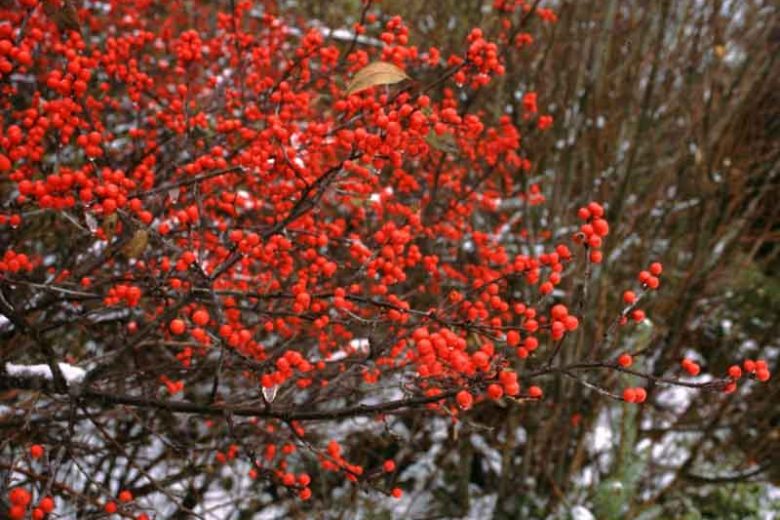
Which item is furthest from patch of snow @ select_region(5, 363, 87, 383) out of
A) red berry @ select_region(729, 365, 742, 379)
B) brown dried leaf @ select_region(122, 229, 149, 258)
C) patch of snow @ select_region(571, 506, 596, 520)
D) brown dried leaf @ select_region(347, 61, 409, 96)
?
patch of snow @ select_region(571, 506, 596, 520)

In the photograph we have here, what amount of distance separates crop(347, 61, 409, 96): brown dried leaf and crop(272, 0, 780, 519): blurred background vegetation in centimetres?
280

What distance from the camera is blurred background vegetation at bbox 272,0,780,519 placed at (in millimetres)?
4691

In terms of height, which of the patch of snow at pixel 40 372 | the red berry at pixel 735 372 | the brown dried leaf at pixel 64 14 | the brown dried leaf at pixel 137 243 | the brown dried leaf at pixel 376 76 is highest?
the brown dried leaf at pixel 64 14

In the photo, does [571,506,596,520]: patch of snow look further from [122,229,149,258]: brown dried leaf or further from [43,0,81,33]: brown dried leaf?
[43,0,81,33]: brown dried leaf

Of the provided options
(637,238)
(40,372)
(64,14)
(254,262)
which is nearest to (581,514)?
(637,238)

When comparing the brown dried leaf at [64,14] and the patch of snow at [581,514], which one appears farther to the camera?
the patch of snow at [581,514]

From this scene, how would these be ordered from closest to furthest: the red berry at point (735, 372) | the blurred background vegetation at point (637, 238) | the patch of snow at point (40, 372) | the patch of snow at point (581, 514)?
the red berry at point (735, 372), the patch of snow at point (40, 372), the patch of snow at point (581, 514), the blurred background vegetation at point (637, 238)

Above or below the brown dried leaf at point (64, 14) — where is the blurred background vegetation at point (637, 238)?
below

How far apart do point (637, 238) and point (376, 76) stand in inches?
163

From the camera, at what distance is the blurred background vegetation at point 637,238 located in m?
4.69

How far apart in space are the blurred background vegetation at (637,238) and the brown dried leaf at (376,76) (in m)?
2.80

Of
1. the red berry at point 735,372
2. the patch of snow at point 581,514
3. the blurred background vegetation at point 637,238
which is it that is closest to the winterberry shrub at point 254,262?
the red berry at point 735,372

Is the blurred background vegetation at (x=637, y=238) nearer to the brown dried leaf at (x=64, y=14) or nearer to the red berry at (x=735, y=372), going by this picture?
Result: the red berry at (x=735, y=372)

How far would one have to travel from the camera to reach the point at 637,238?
5.59 m
